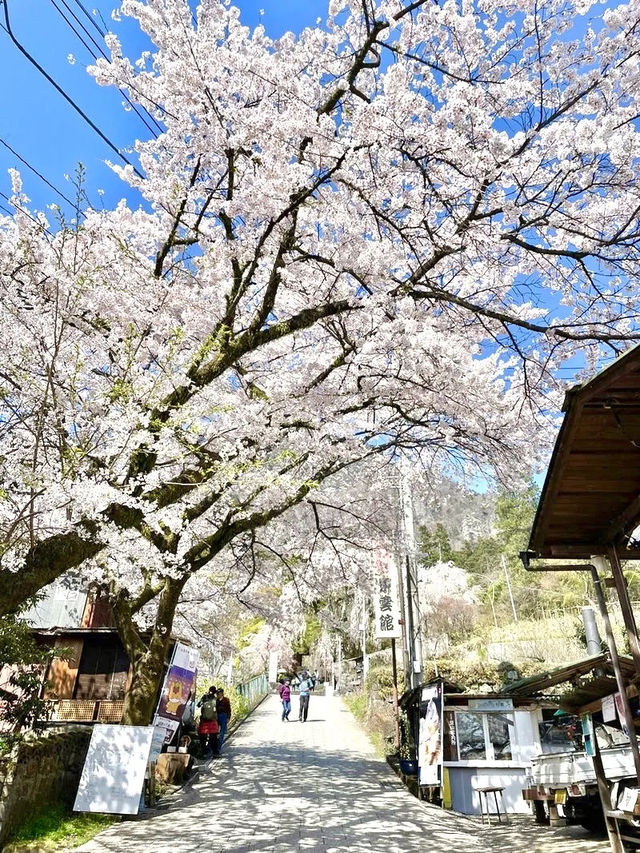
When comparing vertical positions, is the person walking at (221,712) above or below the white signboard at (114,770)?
above

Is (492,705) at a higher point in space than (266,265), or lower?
lower

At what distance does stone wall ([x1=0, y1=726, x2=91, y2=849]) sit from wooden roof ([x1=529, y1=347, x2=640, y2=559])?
6.12 meters

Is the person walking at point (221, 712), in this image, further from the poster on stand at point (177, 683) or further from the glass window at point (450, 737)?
the glass window at point (450, 737)

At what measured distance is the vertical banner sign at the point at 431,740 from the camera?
9266 mm

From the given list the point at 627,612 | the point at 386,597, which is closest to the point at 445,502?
the point at 386,597

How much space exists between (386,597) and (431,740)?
312 cm

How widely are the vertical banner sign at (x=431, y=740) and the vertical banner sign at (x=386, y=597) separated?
181cm

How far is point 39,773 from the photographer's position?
6621 millimetres

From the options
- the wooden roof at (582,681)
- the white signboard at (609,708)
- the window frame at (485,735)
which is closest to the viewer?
the white signboard at (609,708)

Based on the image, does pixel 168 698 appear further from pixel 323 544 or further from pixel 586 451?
pixel 586 451

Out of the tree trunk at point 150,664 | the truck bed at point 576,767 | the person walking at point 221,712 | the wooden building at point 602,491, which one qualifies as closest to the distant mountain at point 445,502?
the truck bed at point 576,767

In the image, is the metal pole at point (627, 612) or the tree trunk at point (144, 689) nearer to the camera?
the metal pole at point (627, 612)

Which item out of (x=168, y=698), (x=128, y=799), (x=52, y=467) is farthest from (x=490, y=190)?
(x=168, y=698)

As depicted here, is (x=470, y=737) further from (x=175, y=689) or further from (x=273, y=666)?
(x=273, y=666)
